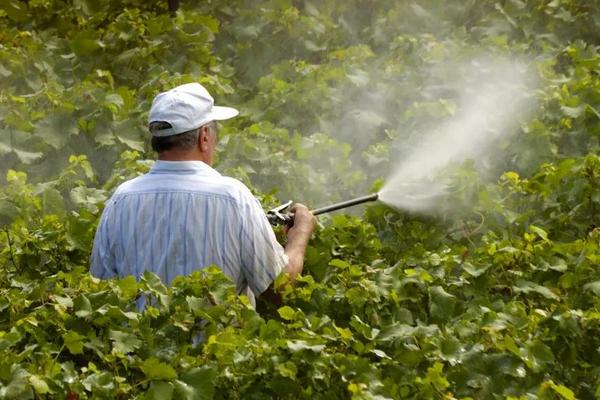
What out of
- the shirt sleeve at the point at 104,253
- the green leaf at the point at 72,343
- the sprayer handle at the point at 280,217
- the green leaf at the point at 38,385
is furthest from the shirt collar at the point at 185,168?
the green leaf at the point at 38,385

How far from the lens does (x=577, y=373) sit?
389 centimetres

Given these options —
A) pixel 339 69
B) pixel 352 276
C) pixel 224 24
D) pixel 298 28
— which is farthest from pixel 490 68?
pixel 352 276

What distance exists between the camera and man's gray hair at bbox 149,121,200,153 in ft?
13.6

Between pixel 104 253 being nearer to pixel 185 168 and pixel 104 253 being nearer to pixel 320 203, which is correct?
pixel 185 168

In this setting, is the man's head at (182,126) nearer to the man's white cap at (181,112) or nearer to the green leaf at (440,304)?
the man's white cap at (181,112)

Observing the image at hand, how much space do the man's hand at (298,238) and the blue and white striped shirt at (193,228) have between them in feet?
0.40

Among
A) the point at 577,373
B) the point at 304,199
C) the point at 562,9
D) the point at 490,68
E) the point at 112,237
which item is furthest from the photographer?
the point at 562,9

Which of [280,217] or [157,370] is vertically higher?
[280,217]

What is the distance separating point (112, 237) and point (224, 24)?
15.0 feet

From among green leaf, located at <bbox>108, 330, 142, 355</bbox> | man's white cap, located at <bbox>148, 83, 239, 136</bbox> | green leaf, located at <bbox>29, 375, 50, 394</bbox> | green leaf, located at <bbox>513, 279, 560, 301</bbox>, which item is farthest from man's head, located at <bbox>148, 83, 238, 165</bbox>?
green leaf, located at <bbox>513, 279, 560, 301</bbox>

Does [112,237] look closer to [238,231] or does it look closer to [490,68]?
[238,231]

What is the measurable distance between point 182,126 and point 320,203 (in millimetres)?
1829

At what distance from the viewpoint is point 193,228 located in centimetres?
407

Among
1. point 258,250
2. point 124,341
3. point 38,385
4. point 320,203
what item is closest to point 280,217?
point 258,250
